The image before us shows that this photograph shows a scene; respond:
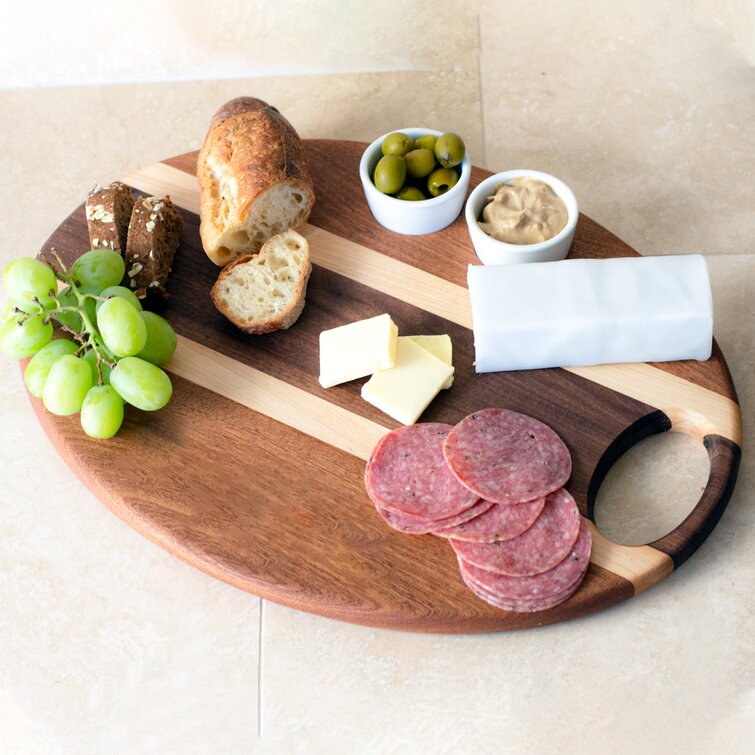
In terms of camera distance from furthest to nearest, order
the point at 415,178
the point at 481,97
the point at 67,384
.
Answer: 1. the point at 481,97
2. the point at 415,178
3. the point at 67,384

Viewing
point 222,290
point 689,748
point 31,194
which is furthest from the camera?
point 31,194

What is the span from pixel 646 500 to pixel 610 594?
10.1 inches

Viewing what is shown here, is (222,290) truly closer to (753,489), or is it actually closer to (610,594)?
(610,594)

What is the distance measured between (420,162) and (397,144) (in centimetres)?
6

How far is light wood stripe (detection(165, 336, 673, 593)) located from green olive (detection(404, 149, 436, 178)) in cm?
55

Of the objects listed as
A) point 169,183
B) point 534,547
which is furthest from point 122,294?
point 534,547

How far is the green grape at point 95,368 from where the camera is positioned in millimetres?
1774

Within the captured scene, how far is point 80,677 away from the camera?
1.73m

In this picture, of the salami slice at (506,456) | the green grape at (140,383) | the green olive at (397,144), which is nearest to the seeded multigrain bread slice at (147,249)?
the green grape at (140,383)

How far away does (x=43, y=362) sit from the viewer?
175 centimetres

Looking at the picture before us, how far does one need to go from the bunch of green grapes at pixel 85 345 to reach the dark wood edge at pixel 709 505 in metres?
1.00

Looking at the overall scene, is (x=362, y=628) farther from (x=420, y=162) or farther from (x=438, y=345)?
(x=420, y=162)

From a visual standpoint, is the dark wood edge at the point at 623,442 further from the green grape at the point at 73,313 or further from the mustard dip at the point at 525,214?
the green grape at the point at 73,313

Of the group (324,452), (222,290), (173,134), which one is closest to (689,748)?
(324,452)
